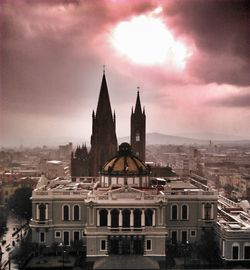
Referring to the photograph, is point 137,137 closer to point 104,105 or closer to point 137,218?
point 104,105

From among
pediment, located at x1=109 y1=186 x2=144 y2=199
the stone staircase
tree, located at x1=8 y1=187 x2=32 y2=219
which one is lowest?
the stone staircase

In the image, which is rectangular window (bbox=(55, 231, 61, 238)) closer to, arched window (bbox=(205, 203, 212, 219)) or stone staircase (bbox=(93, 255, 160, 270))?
stone staircase (bbox=(93, 255, 160, 270))

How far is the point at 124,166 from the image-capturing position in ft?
32.2

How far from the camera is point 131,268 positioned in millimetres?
7672

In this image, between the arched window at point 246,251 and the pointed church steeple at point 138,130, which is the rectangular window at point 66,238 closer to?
the pointed church steeple at point 138,130

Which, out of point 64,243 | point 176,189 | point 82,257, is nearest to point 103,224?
point 82,257

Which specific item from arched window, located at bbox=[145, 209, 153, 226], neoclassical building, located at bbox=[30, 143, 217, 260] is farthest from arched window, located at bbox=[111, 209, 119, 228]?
arched window, located at bbox=[145, 209, 153, 226]

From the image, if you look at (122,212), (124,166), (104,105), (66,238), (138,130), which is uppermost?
(104,105)

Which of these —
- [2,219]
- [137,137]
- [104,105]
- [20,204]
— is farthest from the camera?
[137,137]

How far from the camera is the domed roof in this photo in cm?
978

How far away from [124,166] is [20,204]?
4165mm

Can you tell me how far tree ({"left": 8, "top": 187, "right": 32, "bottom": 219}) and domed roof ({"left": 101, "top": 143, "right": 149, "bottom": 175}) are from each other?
348 centimetres

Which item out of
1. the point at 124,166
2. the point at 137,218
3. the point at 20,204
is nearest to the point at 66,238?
the point at 137,218

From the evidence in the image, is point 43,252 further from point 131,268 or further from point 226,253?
point 226,253
